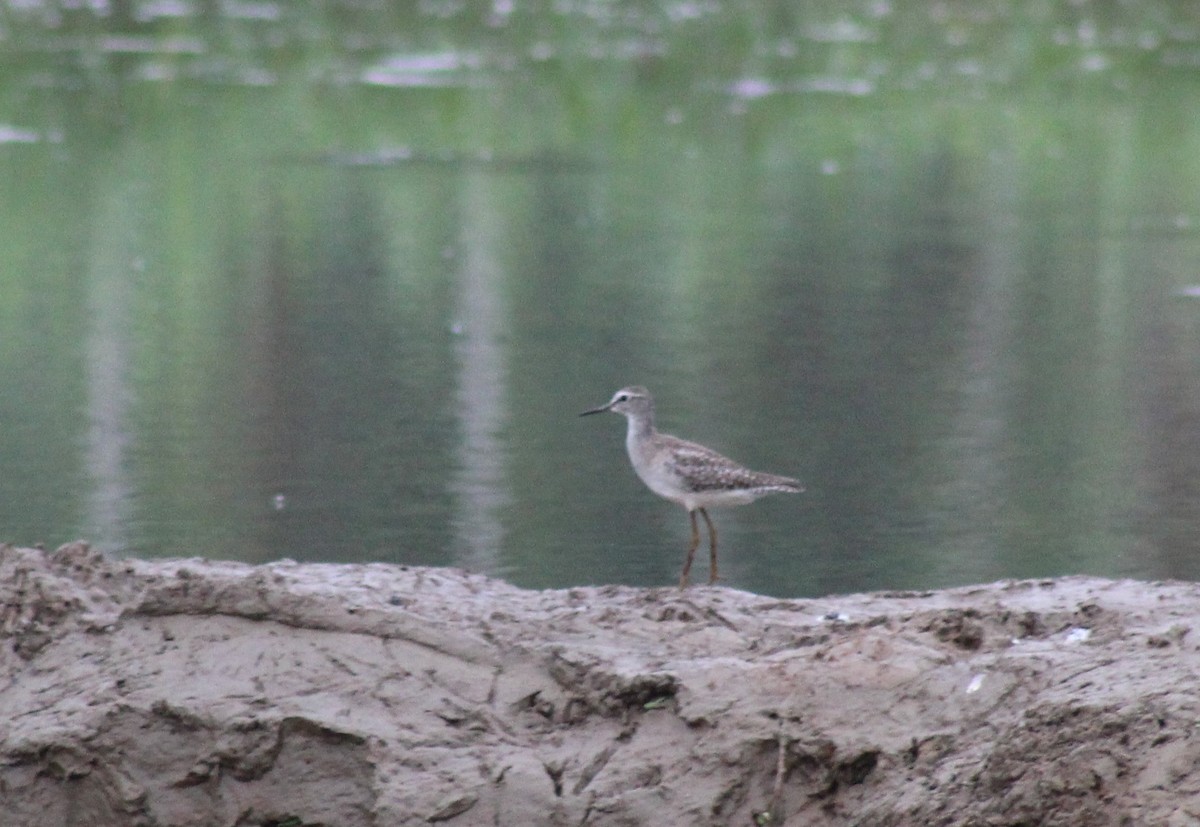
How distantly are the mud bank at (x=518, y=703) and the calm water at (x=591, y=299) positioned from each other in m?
1.59

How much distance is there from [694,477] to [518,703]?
1680 millimetres

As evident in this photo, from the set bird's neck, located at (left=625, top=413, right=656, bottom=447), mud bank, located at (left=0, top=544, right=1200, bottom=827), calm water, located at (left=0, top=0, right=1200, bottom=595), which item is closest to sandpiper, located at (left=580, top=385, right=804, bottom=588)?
bird's neck, located at (left=625, top=413, right=656, bottom=447)

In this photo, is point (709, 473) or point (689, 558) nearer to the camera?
point (689, 558)

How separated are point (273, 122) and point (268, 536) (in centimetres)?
1183

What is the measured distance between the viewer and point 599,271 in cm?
1387

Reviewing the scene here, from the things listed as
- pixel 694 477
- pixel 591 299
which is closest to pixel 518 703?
pixel 694 477

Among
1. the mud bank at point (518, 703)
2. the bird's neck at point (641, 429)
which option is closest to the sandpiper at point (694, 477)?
the bird's neck at point (641, 429)

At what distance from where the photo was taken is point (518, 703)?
19.6 ft

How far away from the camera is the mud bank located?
562 cm

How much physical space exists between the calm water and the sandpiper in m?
0.33

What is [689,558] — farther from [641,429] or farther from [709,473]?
A: [641,429]

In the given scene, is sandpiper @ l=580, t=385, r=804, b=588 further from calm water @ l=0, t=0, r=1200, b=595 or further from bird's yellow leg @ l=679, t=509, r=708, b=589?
calm water @ l=0, t=0, r=1200, b=595

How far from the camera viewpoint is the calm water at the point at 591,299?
8633 mm

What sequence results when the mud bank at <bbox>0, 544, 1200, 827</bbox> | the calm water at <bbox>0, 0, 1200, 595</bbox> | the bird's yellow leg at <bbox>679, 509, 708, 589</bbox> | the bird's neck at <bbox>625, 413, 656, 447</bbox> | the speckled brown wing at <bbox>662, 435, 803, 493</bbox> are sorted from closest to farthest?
the mud bank at <bbox>0, 544, 1200, 827</bbox> → the bird's yellow leg at <bbox>679, 509, 708, 589</bbox> → the speckled brown wing at <bbox>662, 435, 803, 493</bbox> → the bird's neck at <bbox>625, 413, 656, 447</bbox> → the calm water at <bbox>0, 0, 1200, 595</bbox>
